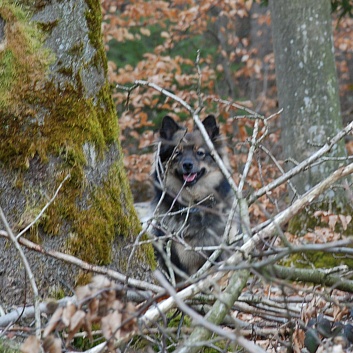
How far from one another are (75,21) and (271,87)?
13437mm

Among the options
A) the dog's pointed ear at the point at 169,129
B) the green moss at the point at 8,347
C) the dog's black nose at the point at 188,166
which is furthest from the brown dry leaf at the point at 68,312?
the dog's pointed ear at the point at 169,129

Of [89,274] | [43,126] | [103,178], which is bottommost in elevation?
[89,274]

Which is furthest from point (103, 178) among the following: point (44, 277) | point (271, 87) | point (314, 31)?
point (271, 87)

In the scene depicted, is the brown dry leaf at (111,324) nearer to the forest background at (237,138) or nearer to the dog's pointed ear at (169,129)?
the forest background at (237,138)

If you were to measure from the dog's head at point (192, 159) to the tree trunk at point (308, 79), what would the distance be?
0.94 m

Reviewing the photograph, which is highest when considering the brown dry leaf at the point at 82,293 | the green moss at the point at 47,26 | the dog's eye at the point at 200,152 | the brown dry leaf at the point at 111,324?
the green moss at the point at 47,26

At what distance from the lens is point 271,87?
56.7 ft

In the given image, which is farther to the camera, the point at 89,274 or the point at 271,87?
the point at 271,87

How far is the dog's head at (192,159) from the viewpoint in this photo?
7.75 m

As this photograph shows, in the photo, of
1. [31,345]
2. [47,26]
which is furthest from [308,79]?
[31,345]

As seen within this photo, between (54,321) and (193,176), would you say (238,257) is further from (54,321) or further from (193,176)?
(193,176)

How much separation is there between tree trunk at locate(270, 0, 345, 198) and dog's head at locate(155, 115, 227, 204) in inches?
36.9

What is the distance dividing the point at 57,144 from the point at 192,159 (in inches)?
152

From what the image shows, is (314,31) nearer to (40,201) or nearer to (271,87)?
(40,201)
